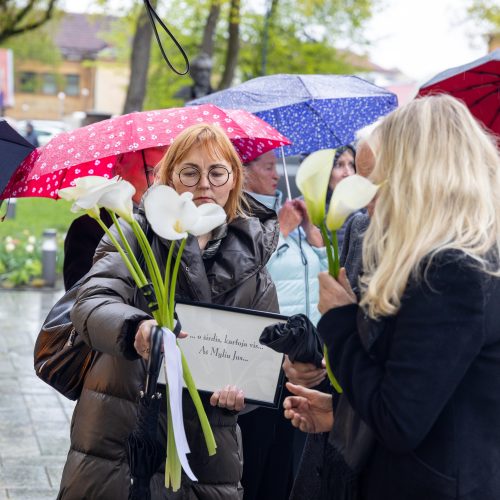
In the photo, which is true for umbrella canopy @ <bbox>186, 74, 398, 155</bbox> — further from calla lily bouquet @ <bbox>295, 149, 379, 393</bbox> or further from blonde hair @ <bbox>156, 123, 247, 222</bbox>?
calla lily bouquet @ <bbox>295, 149, 379, 393</bbox>

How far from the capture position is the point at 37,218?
858 inches

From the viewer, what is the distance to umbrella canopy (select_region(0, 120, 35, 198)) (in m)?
4.18

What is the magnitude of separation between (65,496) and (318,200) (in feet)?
4.94

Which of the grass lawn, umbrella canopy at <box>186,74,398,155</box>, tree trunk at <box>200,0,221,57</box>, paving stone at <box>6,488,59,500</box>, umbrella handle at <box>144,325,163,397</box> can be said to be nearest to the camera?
umbrella handle at <box>144,325,163,397</box>

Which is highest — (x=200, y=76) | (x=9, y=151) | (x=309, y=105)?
(x=9, y=151)

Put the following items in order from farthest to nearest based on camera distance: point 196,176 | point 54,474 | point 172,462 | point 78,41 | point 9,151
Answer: point 78,41 < point 54,474 < point 9,151 < point 196,176 < point 172,462

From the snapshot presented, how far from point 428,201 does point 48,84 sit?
83.3 meters

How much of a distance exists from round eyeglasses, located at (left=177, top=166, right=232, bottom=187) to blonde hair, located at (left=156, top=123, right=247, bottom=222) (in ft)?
0.15

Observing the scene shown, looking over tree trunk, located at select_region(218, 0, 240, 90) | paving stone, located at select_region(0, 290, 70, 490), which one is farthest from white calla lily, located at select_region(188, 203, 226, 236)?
tree trunk, located at select_region(218, 0, 240, 90)

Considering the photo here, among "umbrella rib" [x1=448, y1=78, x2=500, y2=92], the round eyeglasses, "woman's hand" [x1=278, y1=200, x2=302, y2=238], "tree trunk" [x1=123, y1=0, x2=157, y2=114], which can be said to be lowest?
"tree trunk" [x1=123, y1=0, x2=157, y2=114]

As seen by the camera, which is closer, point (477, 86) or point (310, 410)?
point (310, 410)

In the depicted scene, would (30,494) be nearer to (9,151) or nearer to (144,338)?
(9,151)

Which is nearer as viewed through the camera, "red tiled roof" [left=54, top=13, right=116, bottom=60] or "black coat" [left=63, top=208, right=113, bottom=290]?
"black coat" [left=63, top=208, right=113, bottom=290]

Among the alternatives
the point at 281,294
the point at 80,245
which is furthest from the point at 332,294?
the point at 281,294
